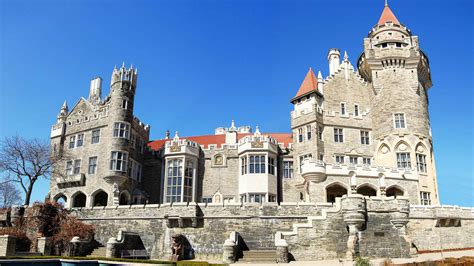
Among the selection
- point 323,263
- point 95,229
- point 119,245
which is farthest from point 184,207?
point 323,263

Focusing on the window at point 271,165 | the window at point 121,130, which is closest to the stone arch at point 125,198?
the window at point 121,130

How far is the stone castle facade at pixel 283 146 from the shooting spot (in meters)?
37.1

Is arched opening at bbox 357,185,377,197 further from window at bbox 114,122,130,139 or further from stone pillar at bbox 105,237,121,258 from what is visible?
window at bbox 114,122,130,139

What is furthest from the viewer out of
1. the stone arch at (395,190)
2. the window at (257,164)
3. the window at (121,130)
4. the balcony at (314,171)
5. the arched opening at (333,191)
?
the window at (121,130)

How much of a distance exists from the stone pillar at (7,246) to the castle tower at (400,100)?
30.4m

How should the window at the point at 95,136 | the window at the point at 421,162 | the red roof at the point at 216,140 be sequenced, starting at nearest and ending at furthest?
1. the window at the point at 421,162
2. the window at the point at 95,136
3. the red roof at the point at 216,140

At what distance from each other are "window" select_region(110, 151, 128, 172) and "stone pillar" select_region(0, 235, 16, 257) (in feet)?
38.8

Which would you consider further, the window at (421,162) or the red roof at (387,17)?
the red roof at (387,17)

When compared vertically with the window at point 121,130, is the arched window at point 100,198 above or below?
below

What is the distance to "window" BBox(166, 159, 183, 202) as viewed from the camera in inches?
1489

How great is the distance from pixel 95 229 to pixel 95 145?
34.6 ft

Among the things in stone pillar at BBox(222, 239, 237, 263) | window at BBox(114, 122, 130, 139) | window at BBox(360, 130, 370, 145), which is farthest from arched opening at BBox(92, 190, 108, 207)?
window at BBox(360, 130, 370, 145)

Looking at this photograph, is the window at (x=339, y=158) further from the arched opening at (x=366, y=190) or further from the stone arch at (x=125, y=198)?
the stone arch at (x=125, y=198)

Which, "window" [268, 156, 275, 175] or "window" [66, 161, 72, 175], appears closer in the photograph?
"window" [268, 156, 275, 175]
